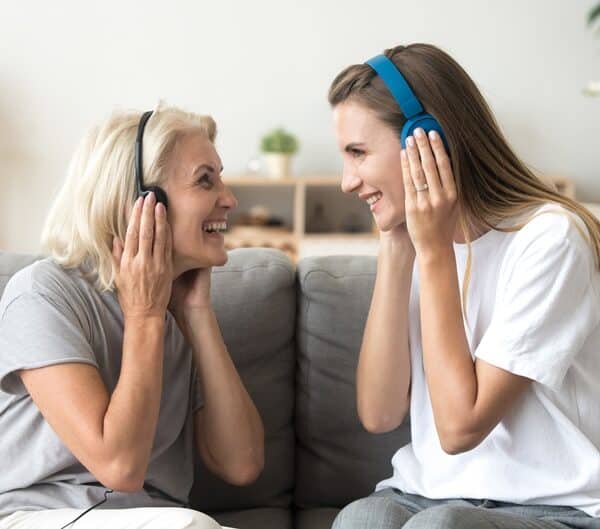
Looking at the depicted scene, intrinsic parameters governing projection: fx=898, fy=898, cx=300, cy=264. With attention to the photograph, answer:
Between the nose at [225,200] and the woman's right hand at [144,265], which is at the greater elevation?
the nose at [225,200]

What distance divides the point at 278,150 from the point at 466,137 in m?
3.28

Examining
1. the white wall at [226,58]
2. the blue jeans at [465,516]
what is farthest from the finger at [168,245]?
the white wall at [226,58]

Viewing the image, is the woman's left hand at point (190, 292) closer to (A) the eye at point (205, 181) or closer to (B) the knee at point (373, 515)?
(A) the eye at point (205, 181)

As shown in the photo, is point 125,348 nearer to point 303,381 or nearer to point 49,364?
point 49,364

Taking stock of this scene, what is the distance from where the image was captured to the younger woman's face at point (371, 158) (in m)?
1.53

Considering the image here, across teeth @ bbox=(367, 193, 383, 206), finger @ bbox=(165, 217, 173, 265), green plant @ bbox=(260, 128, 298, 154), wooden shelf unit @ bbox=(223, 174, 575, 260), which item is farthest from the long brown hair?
green plant @ bbox=(260, 128, 298, 154)

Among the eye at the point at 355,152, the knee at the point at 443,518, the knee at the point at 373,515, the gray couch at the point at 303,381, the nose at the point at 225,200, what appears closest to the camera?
the knee at the point at 443,518

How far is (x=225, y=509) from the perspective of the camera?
6.00 feet

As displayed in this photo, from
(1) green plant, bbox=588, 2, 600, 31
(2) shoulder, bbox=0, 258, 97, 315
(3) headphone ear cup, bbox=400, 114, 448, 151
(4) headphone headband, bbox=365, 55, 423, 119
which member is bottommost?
(2) shoulder, bbox=0, 258, 97, 315

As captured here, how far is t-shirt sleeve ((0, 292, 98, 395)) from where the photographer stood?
1376mm

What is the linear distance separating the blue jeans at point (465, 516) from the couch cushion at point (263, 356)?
440 mm

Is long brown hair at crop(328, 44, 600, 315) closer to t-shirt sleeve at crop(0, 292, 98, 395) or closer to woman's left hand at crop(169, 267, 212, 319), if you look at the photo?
woman's left hand at crop(169, 267, 212, 319)

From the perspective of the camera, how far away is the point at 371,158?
1.54m

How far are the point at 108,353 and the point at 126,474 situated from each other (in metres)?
0.24
